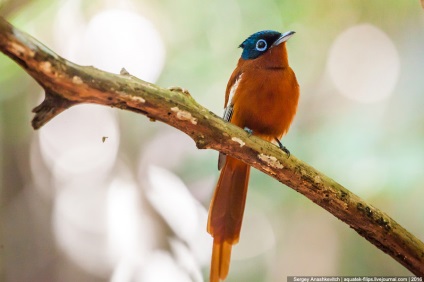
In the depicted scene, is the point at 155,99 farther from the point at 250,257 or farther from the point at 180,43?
the point at 250,257

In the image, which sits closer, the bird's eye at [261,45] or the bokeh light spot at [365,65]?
the bird's eye at [261,45]

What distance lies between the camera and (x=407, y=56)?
245cm

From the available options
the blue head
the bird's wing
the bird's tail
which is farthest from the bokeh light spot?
the bird's tail

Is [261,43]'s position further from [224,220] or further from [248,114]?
[224,220]

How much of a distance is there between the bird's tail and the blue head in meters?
0.56

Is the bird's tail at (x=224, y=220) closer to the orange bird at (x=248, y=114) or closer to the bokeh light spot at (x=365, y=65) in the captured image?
the orange bird at (x=248, y=114)

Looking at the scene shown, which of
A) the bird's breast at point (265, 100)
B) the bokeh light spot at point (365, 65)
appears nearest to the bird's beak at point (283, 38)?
the bird's breast at point (265, 100)

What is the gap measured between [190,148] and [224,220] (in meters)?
0.50

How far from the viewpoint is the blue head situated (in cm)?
204

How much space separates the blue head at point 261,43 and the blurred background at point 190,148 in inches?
11.4

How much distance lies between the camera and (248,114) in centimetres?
195

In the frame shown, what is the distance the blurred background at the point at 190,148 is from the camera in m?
2.09

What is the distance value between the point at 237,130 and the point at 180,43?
889 mm

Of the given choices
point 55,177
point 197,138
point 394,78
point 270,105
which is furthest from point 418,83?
point 55,177
